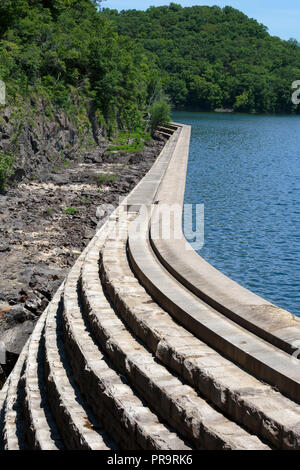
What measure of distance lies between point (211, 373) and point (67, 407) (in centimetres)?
186

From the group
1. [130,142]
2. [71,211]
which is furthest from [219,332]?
[130,142]

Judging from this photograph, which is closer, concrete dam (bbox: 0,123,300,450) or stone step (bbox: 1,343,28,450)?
concrete dam (bbox: 0,123,300,450)

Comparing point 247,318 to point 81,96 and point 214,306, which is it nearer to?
point 214,306

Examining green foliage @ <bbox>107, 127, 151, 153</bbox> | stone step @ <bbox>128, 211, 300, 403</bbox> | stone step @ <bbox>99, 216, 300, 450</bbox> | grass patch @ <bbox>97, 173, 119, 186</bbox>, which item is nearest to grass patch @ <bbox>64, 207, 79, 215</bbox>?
grass patch @ <bbox>97, 173, 119, 186</bbox>

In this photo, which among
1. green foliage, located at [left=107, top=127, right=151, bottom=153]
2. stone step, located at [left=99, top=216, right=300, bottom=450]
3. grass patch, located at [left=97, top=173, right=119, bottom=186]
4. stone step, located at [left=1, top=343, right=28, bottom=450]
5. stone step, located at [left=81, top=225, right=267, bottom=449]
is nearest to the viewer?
stone step, located at [left=99, top=216, right=300, bottom=450]

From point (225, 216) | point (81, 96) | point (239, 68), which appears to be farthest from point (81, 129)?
point (239, 68)

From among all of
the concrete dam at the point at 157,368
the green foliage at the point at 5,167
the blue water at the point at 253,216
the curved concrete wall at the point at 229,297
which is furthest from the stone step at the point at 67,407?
the green foliage at the point at 5,167

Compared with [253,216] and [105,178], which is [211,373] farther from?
[105,178]

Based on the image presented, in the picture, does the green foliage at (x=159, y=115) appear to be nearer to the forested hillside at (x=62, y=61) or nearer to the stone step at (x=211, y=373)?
the forested hillside at (x=62, y=61)

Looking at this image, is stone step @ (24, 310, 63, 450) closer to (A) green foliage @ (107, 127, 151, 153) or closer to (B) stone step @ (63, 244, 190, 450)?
(B) stone step @ (63, 244, 190, 450)

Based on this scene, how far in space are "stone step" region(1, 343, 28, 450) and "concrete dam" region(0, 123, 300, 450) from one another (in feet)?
0.06

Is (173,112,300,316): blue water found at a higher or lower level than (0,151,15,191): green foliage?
lower

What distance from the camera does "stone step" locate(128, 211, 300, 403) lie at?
537 centimetres

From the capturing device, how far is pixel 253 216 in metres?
17.7
